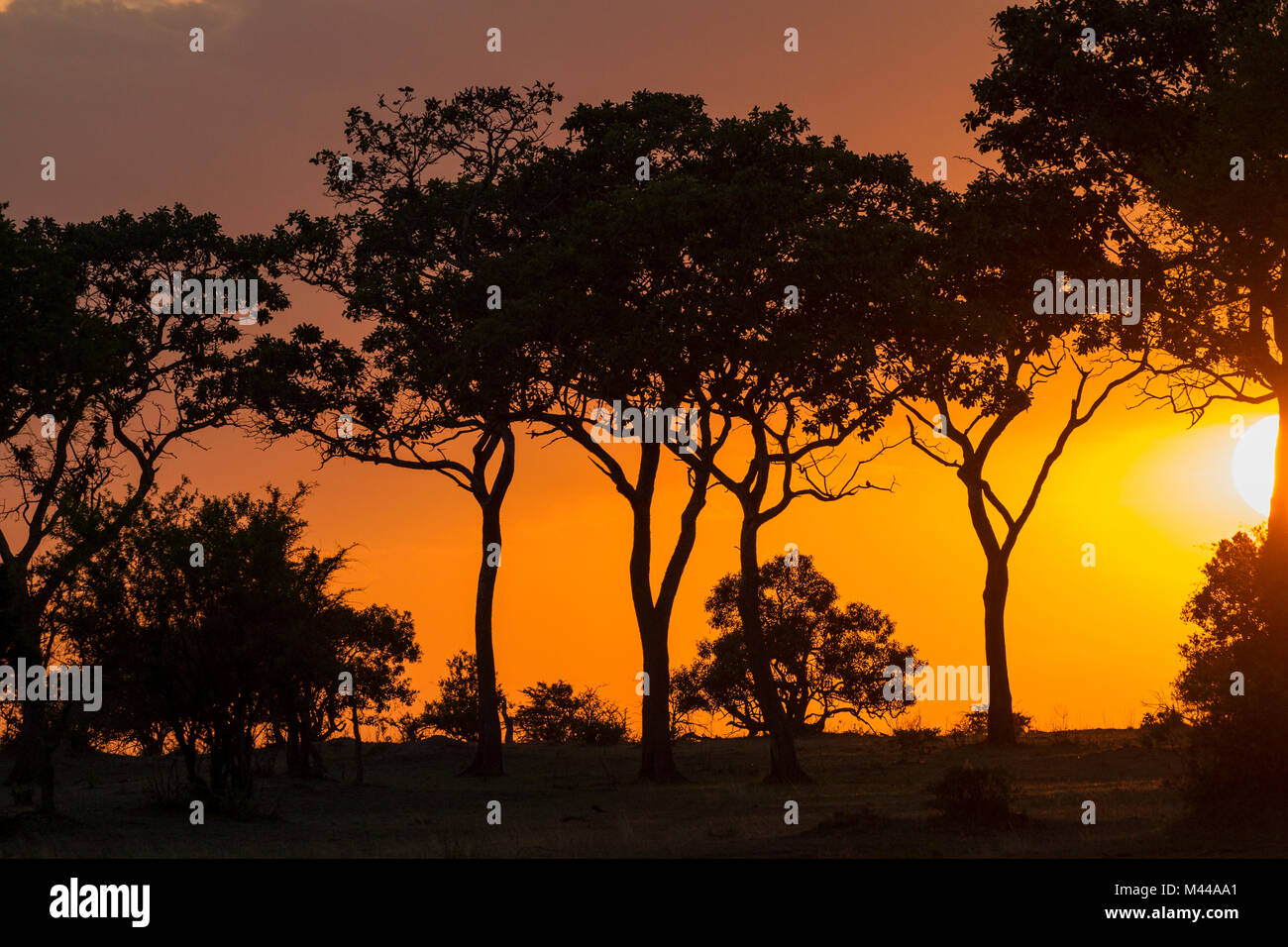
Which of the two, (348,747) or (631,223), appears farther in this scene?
(348,747)

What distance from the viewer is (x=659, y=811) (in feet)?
104

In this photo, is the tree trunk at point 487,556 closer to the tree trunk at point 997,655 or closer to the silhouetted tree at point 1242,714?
the tree trunk at point 997,655

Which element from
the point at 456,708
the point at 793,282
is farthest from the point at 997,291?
the point at 456,708

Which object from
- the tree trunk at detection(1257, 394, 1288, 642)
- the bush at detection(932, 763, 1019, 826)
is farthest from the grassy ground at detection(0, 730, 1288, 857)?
the tree trunk at detection(1257, 394, 1288, 642)

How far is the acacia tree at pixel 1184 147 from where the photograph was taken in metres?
26.7

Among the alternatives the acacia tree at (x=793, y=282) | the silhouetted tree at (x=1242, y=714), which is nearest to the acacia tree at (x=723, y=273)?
the acacia tree at (x=793, y=282)

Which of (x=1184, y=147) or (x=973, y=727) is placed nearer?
(x=1184, y=147)

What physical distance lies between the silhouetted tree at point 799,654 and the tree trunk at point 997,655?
50.3 feet

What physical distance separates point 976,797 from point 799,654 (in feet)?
113

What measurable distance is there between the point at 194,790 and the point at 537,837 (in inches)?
398

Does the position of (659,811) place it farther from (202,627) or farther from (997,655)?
(997,655)
